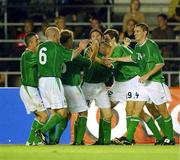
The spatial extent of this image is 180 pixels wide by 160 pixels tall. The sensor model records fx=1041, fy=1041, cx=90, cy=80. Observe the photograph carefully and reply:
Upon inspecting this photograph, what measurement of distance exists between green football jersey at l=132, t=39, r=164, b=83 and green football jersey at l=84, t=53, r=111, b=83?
725 millimetres

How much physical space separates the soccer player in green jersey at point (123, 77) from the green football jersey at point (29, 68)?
128 cm

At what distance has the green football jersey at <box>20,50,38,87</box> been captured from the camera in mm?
17792

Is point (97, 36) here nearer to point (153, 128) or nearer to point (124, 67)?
point (124, 67)

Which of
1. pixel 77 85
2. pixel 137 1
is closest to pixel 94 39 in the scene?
pixel 77 85

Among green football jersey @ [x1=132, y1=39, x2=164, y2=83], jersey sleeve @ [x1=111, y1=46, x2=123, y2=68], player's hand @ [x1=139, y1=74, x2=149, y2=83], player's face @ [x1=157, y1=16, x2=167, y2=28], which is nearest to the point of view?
player's hand @ [x1=139, y1=74, x2=149, y2=83]

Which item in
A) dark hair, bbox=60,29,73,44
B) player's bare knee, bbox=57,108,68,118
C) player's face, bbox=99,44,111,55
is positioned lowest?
player's bare knee, bbox=57,108,68,118

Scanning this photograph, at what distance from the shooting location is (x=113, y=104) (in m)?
18.1

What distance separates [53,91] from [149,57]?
1.68m

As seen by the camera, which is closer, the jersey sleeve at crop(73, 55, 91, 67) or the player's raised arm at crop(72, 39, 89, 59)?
the player's raised arm at crop(72, 39, 89, 59)

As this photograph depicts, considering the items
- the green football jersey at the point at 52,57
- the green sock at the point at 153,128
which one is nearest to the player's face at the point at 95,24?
the green sock at the point at 153,128

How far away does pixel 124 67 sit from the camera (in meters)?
17.7

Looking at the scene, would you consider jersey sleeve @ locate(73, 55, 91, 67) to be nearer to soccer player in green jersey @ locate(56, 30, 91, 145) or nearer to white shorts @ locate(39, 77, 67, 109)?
soccer player in green jersey @ locate(56, 30, 91, 145)

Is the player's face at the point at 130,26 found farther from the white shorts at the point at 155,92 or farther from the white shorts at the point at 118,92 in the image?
the white shorts at the point at 155,92

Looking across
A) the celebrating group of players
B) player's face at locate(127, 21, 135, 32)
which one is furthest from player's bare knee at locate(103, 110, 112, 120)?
player's face at locate(127, 21, 135, 32)
